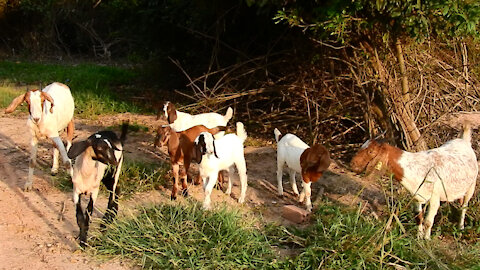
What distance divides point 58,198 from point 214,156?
207cm

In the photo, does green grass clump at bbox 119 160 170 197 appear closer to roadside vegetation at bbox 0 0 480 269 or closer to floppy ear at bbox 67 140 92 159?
roadside vegetation at bbox 0 0 480 269

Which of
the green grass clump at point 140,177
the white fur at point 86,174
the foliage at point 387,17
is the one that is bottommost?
the green grass clump at point 140,177

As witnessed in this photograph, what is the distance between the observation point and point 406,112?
7605mm

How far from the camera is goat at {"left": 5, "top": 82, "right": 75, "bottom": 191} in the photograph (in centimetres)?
645

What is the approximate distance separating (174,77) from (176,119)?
5.95 metres

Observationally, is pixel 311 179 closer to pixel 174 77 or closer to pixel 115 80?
pixel 174 77

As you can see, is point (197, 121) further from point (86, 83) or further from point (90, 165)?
point (86, 83)

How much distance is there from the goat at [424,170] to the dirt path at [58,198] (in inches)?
18.4

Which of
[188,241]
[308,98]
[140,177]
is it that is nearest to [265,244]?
[188,241]

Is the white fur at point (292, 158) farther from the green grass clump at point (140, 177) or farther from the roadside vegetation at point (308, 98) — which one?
the green grass clump at point (140, 177)

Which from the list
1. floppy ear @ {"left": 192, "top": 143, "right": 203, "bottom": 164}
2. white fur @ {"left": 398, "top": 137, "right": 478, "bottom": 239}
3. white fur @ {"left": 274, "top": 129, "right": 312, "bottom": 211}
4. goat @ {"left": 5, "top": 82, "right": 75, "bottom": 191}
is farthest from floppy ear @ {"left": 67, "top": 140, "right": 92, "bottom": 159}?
white fur @ {"left": 398, "top": 137, "right": 478, "bottom": 239}

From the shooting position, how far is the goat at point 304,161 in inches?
235

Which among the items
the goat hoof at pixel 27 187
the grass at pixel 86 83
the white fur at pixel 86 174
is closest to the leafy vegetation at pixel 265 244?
the white fur at pixel 86 174

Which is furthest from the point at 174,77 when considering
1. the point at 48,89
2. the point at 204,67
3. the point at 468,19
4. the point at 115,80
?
the point at 468,19
